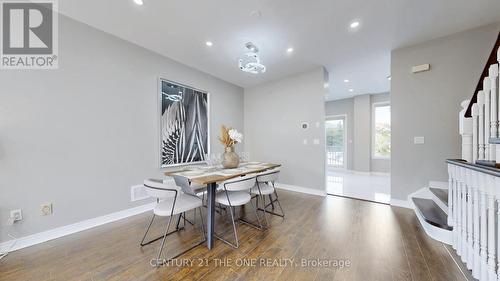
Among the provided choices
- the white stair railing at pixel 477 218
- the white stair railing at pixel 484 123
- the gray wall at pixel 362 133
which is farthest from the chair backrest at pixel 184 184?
the gray wall at pixel 362 133

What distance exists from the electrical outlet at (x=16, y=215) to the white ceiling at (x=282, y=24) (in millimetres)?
2454

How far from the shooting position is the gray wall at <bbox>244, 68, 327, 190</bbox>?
3961mm

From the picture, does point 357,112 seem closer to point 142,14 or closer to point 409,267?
point 409,267

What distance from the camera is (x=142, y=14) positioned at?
7.45ft

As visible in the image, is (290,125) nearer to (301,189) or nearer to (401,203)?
(301,189)

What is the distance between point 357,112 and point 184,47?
608 cm

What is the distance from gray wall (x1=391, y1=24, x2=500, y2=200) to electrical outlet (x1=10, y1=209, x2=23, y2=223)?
5.35 meters

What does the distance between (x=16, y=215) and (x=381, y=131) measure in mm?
8368

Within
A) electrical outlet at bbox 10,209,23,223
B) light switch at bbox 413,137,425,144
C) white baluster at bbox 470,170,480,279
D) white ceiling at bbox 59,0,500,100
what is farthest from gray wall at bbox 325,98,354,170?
electrical outlet at bbox 10,209,23,223

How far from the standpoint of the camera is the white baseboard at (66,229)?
1939mm

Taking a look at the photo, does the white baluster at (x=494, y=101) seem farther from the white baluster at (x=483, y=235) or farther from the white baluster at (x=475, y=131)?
the white baluster at (x=483, y=235)

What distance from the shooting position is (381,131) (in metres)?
6.05

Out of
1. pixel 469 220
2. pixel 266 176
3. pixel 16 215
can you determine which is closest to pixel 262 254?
pixel 266 176

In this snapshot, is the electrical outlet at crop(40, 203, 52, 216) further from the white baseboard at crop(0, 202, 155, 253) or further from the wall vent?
the wall vent
